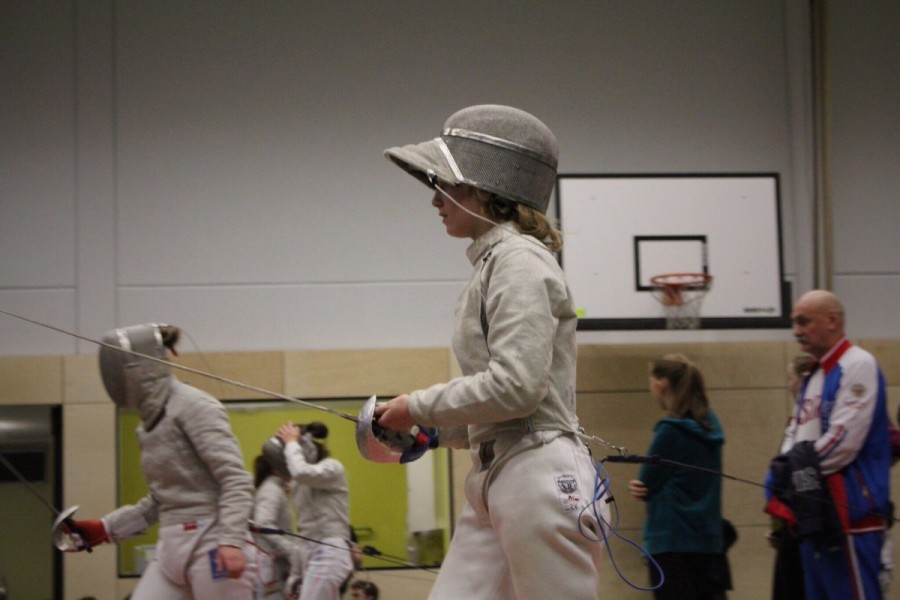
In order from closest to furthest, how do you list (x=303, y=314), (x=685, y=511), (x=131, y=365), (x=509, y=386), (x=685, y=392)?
(x=509, y=386) → (x=131, y=365) → (x=685, y=511) → (x=685, y=392) → (x=303, y=314)

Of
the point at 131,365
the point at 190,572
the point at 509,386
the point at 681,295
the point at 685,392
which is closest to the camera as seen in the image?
the point at 509,386

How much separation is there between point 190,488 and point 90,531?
0.45 m

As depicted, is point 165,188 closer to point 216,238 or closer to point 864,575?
point 216,238

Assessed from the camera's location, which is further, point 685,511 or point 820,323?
point 685,511

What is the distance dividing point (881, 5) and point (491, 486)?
19.4 feet

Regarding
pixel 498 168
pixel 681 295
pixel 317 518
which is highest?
pixel 498 168

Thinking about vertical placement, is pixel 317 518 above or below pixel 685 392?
below

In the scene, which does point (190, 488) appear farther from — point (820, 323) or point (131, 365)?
point (820, 323)

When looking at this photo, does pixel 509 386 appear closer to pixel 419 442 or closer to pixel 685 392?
pixel 419 442

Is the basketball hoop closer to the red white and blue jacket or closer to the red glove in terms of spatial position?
the red white and blue jacket

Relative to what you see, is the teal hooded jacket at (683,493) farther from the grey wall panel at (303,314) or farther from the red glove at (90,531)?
the grey wall panel at (303,314)

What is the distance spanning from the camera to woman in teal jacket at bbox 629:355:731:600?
4094mm

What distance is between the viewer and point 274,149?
6.31 metres

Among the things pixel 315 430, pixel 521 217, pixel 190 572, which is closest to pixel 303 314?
pixel 315 430
